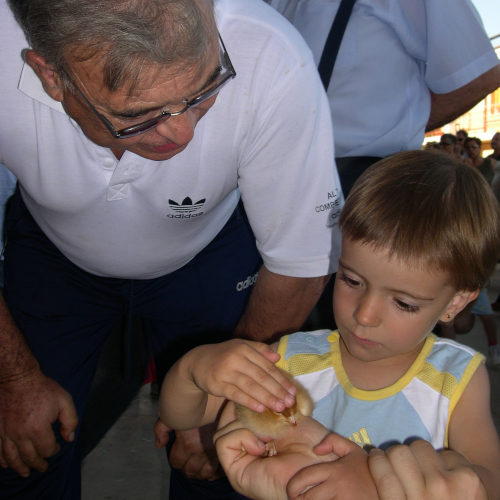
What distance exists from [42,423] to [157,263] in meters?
0.56

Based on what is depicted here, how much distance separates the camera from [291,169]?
4.94 feet

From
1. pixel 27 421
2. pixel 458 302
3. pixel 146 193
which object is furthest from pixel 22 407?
pixel 458 302

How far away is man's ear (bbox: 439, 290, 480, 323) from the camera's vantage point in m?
1.27

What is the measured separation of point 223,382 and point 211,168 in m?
0.62

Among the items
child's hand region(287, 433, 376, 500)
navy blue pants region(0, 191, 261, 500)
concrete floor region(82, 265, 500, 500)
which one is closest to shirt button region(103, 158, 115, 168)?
navy blue pants region(0, 191, 261, 500)

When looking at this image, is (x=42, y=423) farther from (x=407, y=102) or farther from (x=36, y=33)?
(x=407, y=102)

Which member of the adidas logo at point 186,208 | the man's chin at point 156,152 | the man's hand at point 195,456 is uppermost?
the man's chin at point 156,152

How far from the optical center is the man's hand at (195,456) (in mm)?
1782

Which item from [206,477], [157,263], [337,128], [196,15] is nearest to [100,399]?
[206,477]

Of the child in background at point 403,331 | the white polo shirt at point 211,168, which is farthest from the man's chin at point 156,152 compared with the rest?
the child in background at point 403,331

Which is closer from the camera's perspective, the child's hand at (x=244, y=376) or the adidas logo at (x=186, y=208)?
the child's hand at (x=244, y=376)

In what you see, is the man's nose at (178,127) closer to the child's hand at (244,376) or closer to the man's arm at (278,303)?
the child's hand at (244,376)

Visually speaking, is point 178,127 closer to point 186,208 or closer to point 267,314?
point 186,208

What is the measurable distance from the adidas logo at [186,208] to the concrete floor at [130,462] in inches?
57.5
